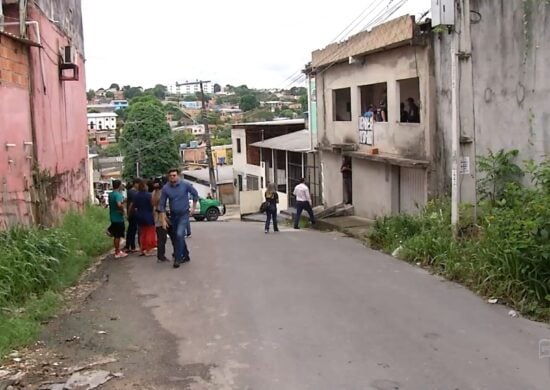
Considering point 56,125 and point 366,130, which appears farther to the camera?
point 366,130

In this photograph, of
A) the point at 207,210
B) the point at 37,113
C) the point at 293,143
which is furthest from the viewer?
the point at 207,210

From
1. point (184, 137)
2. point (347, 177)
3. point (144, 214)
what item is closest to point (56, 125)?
point (144, 214)

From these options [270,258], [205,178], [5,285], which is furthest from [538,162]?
[205,178]

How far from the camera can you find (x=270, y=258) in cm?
1201

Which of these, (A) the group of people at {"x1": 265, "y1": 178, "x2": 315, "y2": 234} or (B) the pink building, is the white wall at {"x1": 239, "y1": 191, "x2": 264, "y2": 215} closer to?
(A) the group of people at {"x1": 265, "y1": 178, "x2": 315, "y2": 234}

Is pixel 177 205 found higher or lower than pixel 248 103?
lower

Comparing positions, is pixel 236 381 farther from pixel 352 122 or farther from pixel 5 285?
pixel 352 122

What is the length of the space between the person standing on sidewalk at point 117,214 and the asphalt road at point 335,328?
1048 millimetres

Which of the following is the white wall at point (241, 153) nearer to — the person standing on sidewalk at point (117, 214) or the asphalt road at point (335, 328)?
the person standing on sidewalk at point (117, 214)

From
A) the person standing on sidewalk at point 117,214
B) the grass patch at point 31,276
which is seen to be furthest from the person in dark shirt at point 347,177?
the grass patch at point 31,276

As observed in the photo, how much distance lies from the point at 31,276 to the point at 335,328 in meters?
4.01

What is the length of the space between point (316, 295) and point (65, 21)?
429 inches

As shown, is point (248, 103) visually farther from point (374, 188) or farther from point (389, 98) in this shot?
point (389, 98)

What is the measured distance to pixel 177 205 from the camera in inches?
426
